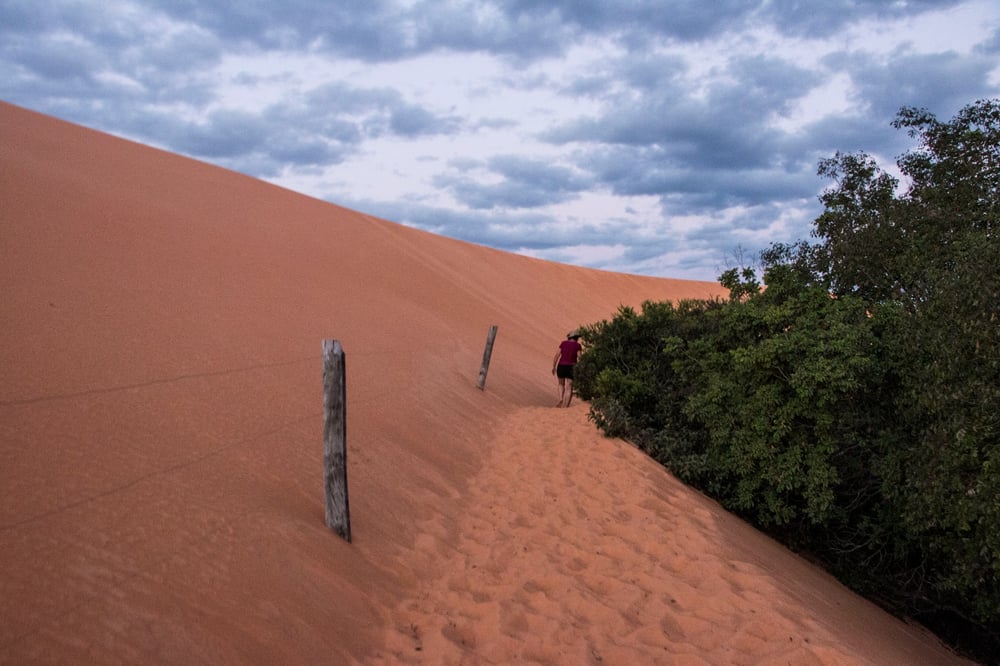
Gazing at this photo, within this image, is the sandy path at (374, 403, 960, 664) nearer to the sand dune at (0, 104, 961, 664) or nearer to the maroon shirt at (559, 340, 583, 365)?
the sand dune at (0, 104, 961, 664)

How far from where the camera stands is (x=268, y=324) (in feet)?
38.1

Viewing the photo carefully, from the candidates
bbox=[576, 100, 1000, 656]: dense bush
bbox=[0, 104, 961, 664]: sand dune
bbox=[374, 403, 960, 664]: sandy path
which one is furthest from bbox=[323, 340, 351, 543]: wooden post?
bbox=[576, 100, 1000, 656]: dense bush

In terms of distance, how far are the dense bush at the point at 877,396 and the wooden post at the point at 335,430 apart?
5.41 meters

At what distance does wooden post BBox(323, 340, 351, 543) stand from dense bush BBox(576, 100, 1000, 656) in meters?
5.41

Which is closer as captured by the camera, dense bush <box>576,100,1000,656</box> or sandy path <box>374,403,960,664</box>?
sandy path <box>374,403,960,664</box>

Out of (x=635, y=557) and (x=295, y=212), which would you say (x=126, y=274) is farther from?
(x=295, y=212)

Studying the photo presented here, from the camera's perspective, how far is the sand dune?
4355mm

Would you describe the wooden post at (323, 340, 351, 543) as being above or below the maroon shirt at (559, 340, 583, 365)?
below

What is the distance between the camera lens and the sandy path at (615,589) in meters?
4.97

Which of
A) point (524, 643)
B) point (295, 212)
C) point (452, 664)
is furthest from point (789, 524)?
point (295, 212)

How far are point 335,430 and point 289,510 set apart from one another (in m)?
0.87

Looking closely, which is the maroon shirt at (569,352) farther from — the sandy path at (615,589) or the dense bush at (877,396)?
the sandy path at (615,589)

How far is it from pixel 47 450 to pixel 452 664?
361 centimetres

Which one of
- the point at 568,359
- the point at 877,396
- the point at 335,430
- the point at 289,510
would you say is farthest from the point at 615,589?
the point at 568,359
